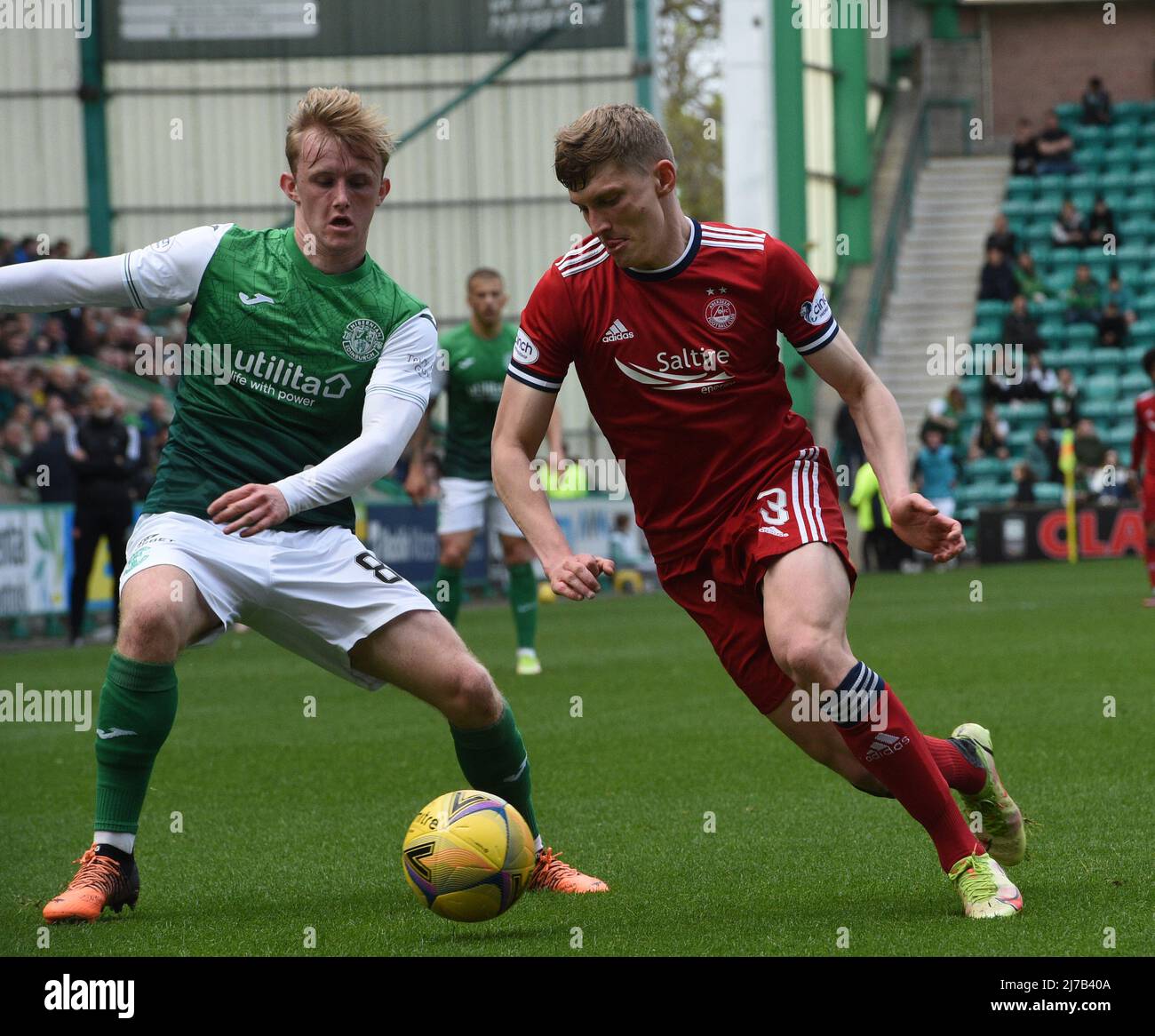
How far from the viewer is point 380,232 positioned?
29.2m

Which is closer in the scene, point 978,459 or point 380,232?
point 978,459

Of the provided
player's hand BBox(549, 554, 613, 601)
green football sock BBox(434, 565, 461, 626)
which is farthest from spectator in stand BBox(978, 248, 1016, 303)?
player's hand BBox(549, 554, 613, 601)

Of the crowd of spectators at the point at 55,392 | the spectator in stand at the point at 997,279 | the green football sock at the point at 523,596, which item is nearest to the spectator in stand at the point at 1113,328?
the spectator in stand at the point at 997,279

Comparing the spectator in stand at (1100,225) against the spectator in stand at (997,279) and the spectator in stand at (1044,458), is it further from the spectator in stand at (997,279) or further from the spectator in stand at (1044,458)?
the spectator in stand at (1044,458)

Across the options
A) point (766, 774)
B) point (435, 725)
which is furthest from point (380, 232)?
point (766, 774)

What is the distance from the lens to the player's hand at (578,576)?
4.30 m

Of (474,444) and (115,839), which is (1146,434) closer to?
(474,444)

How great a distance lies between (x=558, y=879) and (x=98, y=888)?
1.26 meters

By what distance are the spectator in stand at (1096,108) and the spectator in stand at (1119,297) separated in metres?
4.51

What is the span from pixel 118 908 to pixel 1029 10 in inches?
1348

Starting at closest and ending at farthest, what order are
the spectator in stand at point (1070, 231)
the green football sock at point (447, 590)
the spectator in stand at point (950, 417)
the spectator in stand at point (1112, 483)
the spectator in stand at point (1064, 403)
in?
the green football sock at point (447, 590)
the spectator in stand at point (1112, 483)
the spectator in stand at point (950, 417)
the spectator in stand at point (1064, 403)
the spectator in stand at point (1070, 231)

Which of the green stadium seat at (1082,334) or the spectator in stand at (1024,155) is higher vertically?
the spectator in stand at (1024,155)

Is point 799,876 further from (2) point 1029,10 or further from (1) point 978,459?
(2) point 1029,10

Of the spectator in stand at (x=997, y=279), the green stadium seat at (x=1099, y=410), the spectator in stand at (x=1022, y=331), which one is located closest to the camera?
the spectator in stand at (x=1022, y=331)
